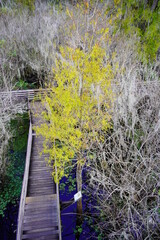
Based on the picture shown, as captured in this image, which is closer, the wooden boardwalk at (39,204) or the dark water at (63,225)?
the wooden boardwalk at (39,204)

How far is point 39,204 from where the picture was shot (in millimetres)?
8500

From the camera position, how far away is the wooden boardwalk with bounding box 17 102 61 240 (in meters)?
7.57

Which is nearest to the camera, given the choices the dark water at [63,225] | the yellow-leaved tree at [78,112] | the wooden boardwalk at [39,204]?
the wooden boardwalk at [39,204]

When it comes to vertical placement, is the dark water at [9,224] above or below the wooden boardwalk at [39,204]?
below

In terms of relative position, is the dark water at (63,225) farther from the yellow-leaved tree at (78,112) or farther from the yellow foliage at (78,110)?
the yellow foliage at (78,110)

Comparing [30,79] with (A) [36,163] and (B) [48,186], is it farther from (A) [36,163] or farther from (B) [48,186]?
(B) [48,186]

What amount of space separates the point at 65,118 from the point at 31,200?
4247mm

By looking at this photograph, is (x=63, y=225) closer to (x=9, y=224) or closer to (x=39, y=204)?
(x=39, y=204)

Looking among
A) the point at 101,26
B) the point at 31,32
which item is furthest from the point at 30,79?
the point at 101,26

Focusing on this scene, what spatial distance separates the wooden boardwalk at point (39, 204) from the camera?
7.57 m

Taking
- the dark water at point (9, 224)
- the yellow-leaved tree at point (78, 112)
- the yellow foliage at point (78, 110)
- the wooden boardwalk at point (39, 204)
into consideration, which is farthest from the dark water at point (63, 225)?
the yellow foliage at point (78, 110)

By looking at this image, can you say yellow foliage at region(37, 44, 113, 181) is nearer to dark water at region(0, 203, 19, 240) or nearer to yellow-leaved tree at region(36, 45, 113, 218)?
yellow-leaved tree at region(36, 45, 113, 218)

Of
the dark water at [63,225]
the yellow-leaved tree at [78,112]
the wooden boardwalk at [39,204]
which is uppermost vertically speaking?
the yellow-leaved tree at [78,112]

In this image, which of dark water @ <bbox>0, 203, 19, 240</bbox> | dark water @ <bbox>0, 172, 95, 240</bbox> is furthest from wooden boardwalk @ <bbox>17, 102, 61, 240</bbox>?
dark water @ <bbox>0, 203, 19, 240</bbox>
